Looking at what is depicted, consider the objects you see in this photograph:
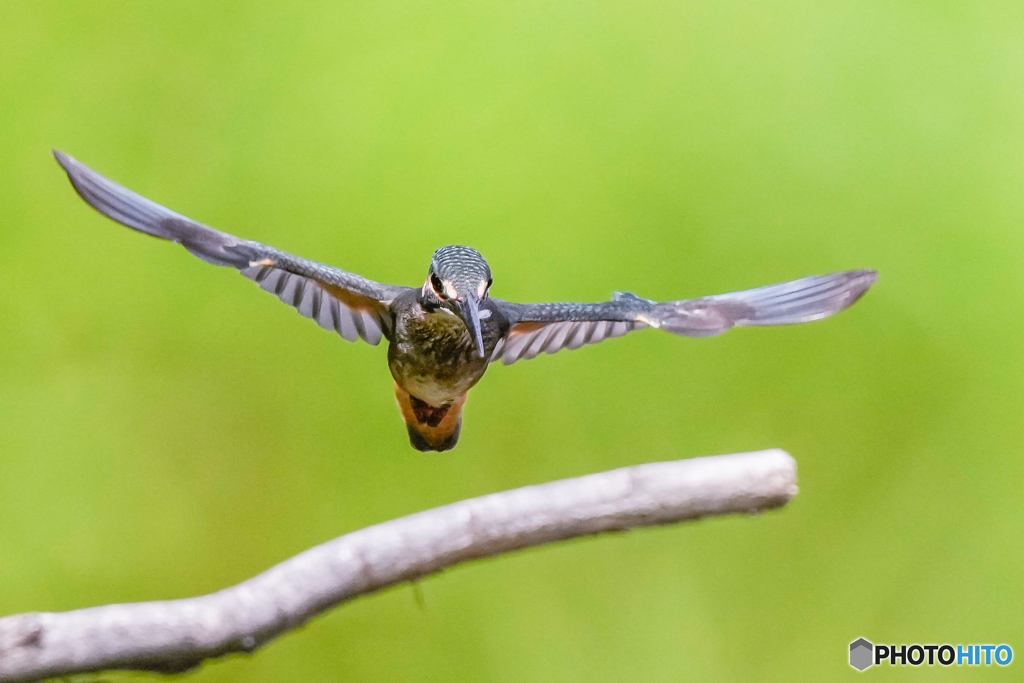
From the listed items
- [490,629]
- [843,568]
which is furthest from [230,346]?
[843,568]

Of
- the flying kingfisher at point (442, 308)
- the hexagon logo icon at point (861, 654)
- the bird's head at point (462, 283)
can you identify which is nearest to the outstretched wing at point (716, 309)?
the flying kingfisher at point (442, 308)

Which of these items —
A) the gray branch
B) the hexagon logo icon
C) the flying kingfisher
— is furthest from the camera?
the hexagon logo icon

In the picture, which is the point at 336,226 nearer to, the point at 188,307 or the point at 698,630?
the point at 188,307

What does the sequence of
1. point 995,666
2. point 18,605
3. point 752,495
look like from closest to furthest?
point 752,495, point 18,605, point 995,666

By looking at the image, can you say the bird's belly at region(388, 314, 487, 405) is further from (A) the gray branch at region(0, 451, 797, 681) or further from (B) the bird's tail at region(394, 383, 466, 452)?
(A) the gray branch at region(0, 451, 797, 681)

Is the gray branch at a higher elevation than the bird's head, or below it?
below

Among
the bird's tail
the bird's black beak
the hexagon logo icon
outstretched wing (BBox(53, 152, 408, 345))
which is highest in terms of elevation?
outstretched wing (BBox(53, 152, 408, 345))

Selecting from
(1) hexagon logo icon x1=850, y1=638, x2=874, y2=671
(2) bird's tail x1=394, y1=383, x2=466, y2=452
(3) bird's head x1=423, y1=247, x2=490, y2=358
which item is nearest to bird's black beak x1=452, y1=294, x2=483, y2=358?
(3) bird's head x1=423, y1=247, x2=490, y2=358
